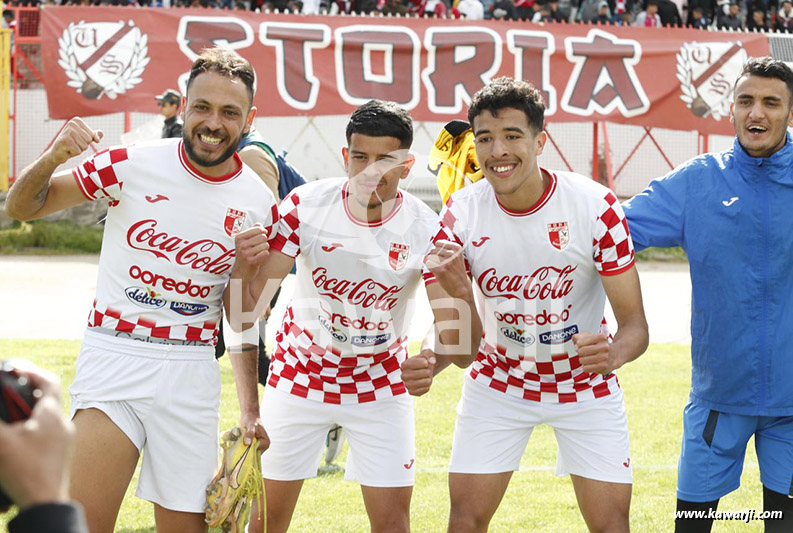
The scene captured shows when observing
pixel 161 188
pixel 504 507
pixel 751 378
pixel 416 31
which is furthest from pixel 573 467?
pixel 416 31

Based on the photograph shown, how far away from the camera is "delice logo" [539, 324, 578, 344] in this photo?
4.59 metres

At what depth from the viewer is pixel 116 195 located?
13.9 ft

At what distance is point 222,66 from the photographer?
14.1 ft

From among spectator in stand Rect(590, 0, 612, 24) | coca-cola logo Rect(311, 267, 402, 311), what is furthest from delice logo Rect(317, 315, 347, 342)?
spectator in stand Rect(590, 0, 612, 24)

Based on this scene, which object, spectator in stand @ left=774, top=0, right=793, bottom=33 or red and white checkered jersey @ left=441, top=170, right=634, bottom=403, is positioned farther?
spectator in stand @ left=774, top=0, right=793, bottom=33

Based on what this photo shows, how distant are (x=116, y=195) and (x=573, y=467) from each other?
233 centimetres

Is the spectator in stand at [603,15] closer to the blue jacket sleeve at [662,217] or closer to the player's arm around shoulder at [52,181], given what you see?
the blue jacket sleeve at [662,217]

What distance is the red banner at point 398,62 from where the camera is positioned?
15.6 m

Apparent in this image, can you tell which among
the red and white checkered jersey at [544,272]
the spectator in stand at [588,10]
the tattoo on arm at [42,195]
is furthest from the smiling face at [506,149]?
the spectator in stand at [588,10]

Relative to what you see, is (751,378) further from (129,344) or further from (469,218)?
(129,344)

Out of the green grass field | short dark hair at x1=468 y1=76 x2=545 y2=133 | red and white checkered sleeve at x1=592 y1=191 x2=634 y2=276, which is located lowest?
the green grass field

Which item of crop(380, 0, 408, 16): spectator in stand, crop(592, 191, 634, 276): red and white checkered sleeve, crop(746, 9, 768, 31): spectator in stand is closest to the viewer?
crop(592, 191, 634, 276): red and white checkered sleeve

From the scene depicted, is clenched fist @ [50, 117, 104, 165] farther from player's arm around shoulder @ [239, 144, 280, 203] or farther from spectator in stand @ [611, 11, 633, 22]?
spectator in stand @ [611, 11, 633, 22]

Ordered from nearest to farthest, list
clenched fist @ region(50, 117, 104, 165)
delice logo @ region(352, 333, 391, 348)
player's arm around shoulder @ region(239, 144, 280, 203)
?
clenched fist @ region(50, 117, 104, 165) < delice logo @ region(352, 333, 391, 348) < player's arm around shoulder @ region(239, 144, 280, 203)
